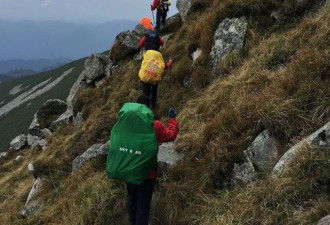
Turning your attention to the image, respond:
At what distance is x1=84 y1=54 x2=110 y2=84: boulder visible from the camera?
21.8m

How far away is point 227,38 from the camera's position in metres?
12.7

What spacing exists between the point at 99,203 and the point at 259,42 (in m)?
7.73

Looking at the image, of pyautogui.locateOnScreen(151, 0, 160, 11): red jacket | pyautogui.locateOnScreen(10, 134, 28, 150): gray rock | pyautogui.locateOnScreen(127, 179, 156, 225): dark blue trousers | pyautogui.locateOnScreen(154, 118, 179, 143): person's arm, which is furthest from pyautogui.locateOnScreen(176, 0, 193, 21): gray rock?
pyautogui.locateOnScreen(10, 134, 28, 150): gray rock

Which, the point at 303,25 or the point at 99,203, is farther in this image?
the point at 303,25

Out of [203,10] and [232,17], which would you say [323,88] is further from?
[203,10]

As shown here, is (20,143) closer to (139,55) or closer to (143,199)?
(139,55)

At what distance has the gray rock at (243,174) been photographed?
6834 millimetres

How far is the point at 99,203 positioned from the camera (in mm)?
8523

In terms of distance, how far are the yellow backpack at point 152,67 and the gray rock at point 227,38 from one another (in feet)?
7.06

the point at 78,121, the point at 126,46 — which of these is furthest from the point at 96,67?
the point at 78,121

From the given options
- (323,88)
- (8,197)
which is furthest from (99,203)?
(8,197)

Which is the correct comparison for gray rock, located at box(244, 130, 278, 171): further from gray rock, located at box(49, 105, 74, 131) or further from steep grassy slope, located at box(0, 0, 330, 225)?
gray rock, located at box(49, 105, 74, 131)

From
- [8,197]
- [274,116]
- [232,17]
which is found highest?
[232,17]

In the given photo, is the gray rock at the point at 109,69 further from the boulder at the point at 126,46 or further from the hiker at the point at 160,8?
the hiker at the point at 160,8
